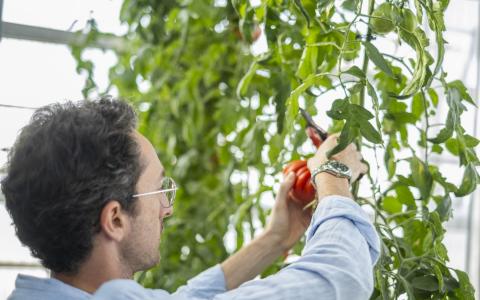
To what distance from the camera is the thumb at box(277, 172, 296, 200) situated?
159 cm

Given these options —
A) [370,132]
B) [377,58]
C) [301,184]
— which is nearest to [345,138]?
[370,132]

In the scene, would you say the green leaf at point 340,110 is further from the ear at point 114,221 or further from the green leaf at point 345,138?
the ear at point 114,221

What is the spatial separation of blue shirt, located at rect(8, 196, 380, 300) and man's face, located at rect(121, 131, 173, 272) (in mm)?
94

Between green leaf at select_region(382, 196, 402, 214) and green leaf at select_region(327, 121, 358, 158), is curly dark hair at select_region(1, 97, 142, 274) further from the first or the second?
green leaf at select_region(382, 196, 402, 214)

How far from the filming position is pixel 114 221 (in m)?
1.27

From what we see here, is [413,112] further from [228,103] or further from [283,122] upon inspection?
[228,103]

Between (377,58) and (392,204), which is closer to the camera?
(377,58)

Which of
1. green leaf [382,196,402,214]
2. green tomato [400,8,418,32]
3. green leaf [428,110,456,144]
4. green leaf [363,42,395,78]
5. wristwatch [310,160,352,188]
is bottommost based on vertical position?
green leaf [382,196,402,214]

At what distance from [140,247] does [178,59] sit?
3.91ft

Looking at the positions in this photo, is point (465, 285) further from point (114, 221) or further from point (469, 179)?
point (114, 221)

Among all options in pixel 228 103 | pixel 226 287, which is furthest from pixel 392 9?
pixel 228 103

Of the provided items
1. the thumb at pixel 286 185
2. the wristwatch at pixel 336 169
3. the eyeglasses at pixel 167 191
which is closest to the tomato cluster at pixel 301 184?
the thumb at pixel 286 185

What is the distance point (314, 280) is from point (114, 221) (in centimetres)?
34

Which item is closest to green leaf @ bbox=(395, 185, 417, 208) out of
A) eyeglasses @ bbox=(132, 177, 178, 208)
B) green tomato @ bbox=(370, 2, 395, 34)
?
green tomato @ bbox=(370, 2, 395, 34)
